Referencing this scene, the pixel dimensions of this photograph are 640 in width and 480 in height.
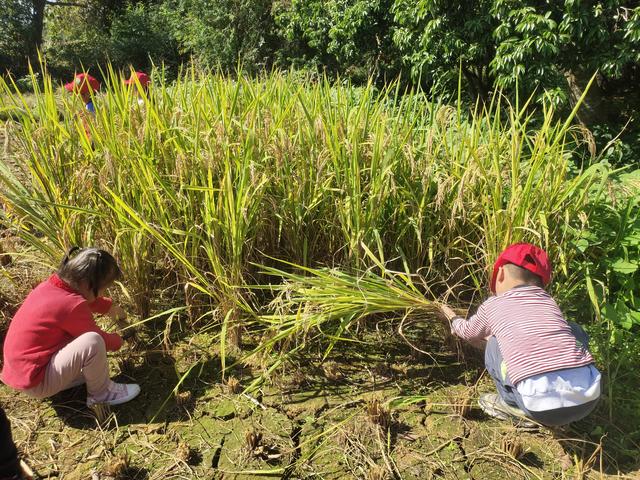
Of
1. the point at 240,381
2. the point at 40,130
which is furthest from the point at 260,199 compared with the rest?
→ the point at 40,130

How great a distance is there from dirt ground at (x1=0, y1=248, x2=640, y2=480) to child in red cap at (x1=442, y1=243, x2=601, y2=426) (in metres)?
0.16

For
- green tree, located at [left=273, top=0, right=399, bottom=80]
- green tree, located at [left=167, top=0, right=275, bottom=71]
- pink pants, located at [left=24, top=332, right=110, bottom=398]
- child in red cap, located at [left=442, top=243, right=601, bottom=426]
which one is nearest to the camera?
child in red cap, located at [left=442, top=243, right=601, bottom=426]

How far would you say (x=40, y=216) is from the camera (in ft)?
7.48

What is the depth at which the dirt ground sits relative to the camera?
65.0 inches

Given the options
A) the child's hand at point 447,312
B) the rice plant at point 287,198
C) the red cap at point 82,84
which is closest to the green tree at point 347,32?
the red cap at point 82,84

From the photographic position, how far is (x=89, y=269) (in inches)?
69.4

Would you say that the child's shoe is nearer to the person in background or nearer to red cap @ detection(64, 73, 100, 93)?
the person in background

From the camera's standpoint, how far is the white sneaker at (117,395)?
1.88 m

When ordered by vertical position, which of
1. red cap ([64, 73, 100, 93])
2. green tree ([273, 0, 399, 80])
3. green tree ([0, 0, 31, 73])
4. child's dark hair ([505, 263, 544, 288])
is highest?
green tree ([0, 0, 31, 73])

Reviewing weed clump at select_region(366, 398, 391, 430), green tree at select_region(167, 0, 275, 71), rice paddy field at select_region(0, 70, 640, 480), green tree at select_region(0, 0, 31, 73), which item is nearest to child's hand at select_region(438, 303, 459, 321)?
rice paddy field at select_region(0, 70, 640, 480)

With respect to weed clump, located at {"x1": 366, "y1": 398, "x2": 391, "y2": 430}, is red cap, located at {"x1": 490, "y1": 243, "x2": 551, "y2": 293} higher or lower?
higher

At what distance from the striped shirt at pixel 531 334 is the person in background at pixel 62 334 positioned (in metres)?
1.46

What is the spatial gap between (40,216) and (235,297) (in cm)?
107

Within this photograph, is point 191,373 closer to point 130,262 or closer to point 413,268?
point 130,262
